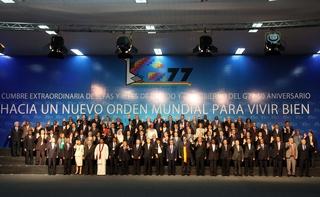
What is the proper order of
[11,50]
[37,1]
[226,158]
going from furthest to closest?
[11,50], [226,158], [37,1]

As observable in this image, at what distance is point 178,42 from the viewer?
18.6 metres

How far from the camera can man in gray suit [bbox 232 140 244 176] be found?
16469 millimetres

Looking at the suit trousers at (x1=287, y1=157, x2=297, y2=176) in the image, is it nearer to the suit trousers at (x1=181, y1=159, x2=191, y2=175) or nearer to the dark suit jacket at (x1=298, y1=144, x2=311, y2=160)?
the dark suit jacket at (x1=298, y1=144, x2=311, y2=160)

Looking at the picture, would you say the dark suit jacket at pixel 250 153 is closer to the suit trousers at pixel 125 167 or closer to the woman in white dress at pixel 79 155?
the suit trousers at pixel 125 167

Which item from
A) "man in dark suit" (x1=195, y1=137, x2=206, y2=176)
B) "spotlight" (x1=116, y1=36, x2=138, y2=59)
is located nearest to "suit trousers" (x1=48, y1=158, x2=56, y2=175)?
"man in dark suit" (x1=195, y1=137, x2=206, y2=176)

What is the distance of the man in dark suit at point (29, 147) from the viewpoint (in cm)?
1755

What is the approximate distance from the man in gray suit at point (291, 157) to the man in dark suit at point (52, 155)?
339 inches

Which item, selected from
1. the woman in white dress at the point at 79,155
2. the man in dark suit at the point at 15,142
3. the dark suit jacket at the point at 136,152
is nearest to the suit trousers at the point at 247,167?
the dark suit jacket at the point at 136,152

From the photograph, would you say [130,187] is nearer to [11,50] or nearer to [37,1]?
[37,1]

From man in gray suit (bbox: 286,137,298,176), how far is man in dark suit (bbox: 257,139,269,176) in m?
0.76

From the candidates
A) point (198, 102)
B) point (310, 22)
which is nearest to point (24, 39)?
point (198, 102)

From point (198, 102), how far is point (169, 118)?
7.82 ft

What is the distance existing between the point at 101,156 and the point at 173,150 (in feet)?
8.81

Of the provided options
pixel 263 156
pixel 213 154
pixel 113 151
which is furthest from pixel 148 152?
pixel 263 156
